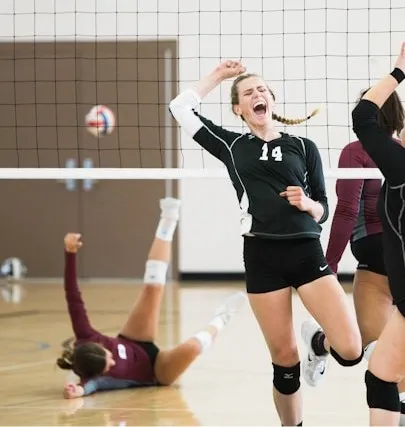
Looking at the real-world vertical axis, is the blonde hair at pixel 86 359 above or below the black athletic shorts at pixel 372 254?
below

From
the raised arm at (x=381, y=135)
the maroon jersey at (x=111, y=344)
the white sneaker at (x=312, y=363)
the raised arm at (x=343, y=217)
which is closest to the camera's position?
the raised arm at (x=381, y=135)

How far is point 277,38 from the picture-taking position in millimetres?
11625

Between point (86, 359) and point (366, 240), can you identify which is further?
point (86, 359)

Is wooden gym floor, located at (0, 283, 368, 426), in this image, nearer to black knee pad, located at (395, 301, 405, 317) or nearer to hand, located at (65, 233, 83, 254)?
hand, located at (65, 233, 83, 254)

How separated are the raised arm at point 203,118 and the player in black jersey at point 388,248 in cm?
98

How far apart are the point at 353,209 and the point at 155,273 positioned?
6.55 ft

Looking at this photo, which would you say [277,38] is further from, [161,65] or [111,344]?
[111,344]

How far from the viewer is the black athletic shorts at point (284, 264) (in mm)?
4508

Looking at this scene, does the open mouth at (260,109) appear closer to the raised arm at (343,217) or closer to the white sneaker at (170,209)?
the raised arm at (343,217)

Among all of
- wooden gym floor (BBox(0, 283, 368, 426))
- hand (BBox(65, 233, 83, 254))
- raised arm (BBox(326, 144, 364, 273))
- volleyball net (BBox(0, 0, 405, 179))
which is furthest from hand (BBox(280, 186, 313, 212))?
volleyball net (BBox(0, 0, 405, 179))

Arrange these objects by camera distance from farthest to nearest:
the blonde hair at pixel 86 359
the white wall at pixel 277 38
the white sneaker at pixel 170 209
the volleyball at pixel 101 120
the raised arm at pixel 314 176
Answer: the volleyball at pixel 101 120
the white wall at pixel 277 38
the white sneaker at pixel 170 209
the blonde hair at pixel 86 359
the raised arm at pixel 314 176

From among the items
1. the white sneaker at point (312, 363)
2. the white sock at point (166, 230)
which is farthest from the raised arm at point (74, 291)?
the white sneaker at point (312, 363)

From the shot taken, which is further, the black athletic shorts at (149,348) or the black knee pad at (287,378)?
the black athletic shorts at (149,348)

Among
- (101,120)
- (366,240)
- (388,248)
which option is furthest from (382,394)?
(101,120)
